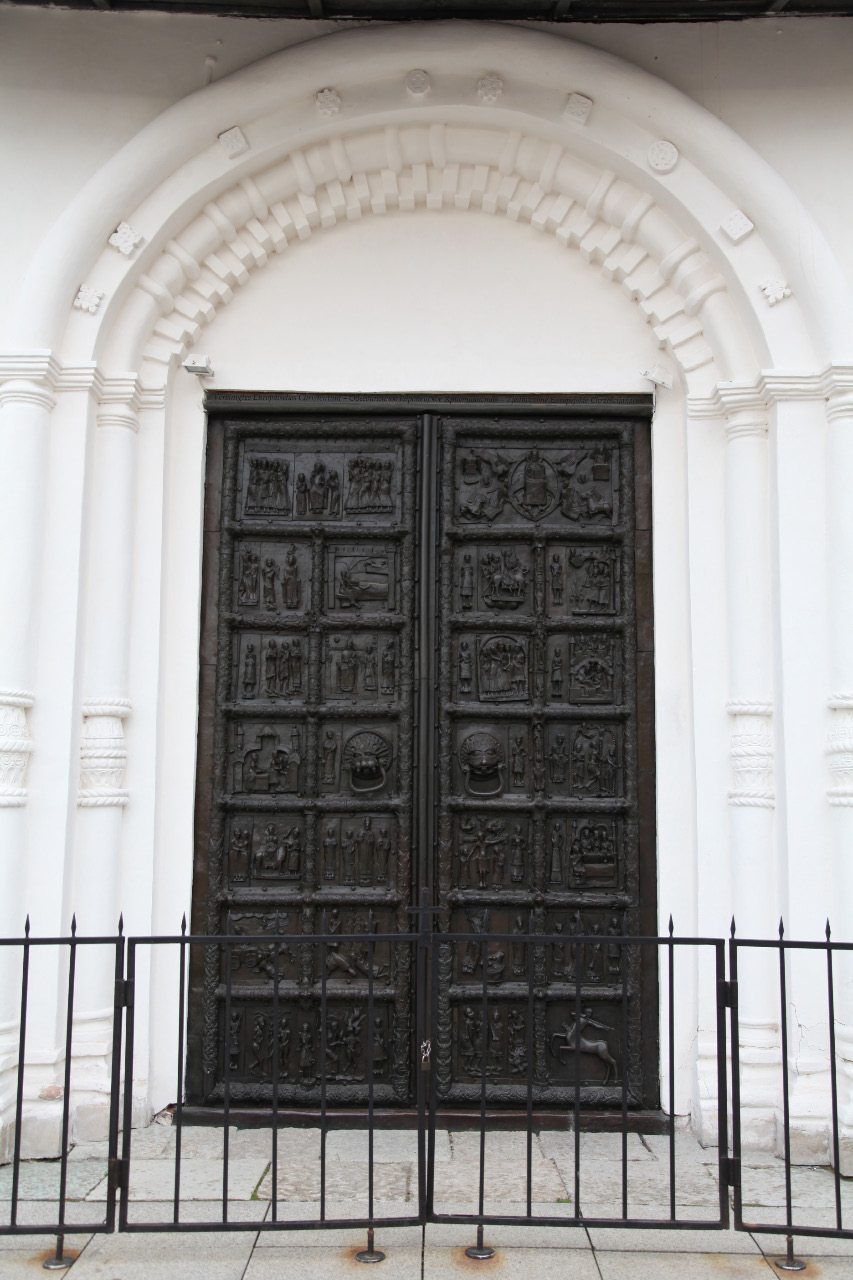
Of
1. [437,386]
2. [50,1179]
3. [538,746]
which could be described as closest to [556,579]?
[538,746]

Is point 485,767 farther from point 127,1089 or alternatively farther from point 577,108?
point 577,108

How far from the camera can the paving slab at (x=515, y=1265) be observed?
10.4 feet

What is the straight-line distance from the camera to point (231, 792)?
4910mm

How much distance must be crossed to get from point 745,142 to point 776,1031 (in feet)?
13.0

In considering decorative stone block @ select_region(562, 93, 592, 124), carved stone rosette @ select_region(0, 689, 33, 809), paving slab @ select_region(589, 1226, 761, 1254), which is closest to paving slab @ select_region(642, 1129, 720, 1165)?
paving slab @ select_region(589, 1226, 761, 1254)

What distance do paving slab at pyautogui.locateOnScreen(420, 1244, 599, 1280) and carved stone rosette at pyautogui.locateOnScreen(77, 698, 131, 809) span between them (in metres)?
2.33

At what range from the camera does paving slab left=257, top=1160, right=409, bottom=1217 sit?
376cm

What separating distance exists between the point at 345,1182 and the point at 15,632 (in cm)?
261

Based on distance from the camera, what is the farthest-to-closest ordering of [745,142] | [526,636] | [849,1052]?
[526,636]
[745,142]
[849,1052]

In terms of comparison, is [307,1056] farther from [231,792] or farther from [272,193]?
[272,193]

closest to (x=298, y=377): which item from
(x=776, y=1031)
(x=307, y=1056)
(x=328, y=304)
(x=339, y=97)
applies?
(x=328, y=304)

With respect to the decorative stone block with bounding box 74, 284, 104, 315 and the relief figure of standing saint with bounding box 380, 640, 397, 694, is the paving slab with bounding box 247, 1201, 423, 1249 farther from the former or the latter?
the decorative stone block with bounding box 74, 284, 104, 315

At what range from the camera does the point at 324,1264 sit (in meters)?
3.24

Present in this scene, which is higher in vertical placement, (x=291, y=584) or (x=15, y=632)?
(x=291, y=584)
